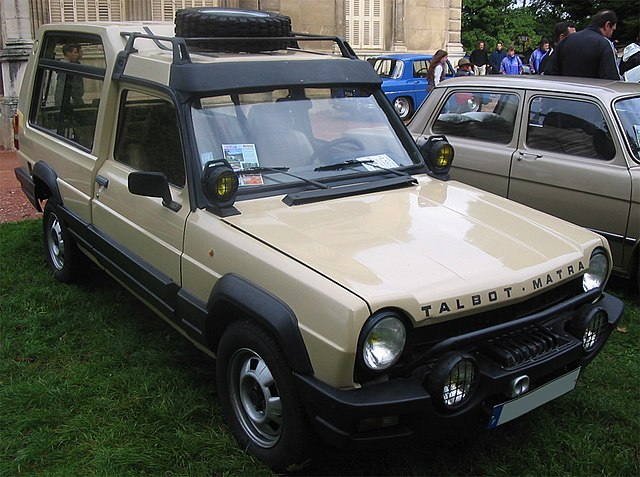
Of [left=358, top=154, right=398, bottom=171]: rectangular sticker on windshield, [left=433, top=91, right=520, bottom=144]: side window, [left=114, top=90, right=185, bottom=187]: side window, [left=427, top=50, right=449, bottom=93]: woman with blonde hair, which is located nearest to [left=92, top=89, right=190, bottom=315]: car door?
[left=114, top=90, right=185, bottom=187]: side window

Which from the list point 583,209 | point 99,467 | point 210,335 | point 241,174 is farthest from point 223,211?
point 583,209

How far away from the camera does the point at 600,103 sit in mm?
5566

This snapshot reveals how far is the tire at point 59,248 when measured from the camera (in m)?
5.44

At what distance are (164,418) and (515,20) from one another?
36.9 meters

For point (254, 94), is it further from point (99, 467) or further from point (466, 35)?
point (466, 35)

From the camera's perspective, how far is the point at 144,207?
4.05 meters

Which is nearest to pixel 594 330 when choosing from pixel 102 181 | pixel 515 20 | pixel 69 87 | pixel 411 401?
pixel 411 401

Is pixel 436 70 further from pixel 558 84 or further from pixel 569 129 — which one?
pixel 569 129

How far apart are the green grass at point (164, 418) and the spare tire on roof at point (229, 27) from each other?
199 cm

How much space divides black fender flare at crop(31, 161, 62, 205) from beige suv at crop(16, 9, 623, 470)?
0.16 metres

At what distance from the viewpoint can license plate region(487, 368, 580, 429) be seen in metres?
3.01

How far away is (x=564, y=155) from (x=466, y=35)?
32.7m

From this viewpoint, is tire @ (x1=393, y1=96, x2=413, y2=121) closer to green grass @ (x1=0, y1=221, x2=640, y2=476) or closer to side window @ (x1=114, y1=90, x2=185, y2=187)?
green grass @ (x1=0, y1=221, x2=640, y2=476)

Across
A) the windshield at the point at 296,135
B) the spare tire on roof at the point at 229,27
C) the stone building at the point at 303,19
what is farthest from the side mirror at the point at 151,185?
the stone building at the point at 303,19
